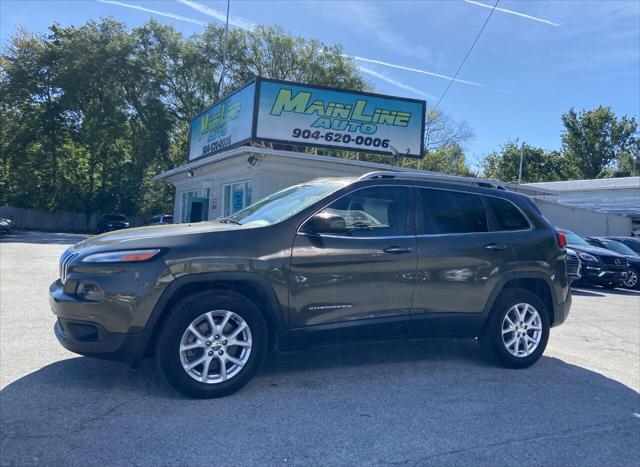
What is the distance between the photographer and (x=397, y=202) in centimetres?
512

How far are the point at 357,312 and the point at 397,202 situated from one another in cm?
118

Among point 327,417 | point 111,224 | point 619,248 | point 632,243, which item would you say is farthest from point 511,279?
point 111,224

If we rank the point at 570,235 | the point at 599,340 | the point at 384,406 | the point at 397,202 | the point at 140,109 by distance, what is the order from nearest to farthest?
1. the point at 384,406
2. the point at 397,202
3. the point at 599,340
4. the point at 570,235
5. the point at 140,109

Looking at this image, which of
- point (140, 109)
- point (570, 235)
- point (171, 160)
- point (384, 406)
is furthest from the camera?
point (171, 160)

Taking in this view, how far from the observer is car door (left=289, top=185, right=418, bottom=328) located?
14.6 feet

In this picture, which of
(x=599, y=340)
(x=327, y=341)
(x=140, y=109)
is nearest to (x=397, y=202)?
(x=327, y=341)

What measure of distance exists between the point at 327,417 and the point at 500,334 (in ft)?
7.60

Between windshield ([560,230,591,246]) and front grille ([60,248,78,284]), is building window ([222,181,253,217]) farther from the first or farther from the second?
front grille ([60,248,78,284])

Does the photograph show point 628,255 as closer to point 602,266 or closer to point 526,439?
point 602,266

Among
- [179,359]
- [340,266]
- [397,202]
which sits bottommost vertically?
[179,359]

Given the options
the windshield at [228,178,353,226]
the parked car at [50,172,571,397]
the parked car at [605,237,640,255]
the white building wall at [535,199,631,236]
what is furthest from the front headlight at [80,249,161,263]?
the white building wall at [535,199,631,236]

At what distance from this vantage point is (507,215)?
5668mm

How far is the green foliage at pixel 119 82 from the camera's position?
3459 cm

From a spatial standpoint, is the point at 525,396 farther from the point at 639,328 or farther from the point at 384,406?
the point at 639,328
